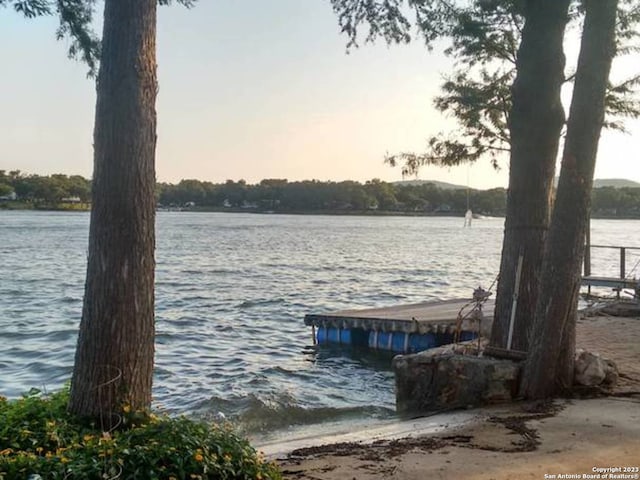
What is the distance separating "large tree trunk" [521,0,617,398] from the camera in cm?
777

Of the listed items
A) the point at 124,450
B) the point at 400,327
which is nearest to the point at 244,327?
the point at 400,327

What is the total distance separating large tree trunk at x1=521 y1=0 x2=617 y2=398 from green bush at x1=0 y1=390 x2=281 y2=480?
4.66 metres

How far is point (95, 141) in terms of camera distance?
17.0ft

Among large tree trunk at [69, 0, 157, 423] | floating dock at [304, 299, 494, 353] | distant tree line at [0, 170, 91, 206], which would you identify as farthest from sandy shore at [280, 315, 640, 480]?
distant tree line at [0, 170, 91, 206]

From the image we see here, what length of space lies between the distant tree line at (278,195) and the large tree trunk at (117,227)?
11793cm

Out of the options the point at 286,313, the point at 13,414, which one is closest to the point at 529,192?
the point at 13,414

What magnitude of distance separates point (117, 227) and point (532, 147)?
591 cm

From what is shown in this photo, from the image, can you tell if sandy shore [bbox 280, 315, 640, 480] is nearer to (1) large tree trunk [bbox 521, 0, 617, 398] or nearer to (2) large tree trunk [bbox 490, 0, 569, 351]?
(1) large tree trunk [bbox 521, 0, 617, 398]

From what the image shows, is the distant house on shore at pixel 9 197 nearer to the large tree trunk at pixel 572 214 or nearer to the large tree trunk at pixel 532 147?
the large tree trunk at pixel 532 147

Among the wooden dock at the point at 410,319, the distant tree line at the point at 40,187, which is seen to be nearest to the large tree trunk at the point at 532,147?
the wooden dock at the point at 410,319

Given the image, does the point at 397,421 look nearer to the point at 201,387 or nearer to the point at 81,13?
the point at 201,387

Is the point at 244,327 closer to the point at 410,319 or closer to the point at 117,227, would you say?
the point at 410,319

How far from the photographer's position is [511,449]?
19.8 ft

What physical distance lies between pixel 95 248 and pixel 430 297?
23536 millimetres
